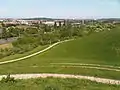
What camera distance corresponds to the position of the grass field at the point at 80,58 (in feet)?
109

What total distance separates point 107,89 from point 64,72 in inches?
338

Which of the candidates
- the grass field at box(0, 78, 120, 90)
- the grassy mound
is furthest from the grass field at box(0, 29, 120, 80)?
the grass field at box(0, 78, 120, 90)

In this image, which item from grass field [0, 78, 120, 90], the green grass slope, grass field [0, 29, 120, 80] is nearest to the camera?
grass field [0, 78, 120, 90]

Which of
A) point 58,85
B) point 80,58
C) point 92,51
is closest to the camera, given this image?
point 58,85

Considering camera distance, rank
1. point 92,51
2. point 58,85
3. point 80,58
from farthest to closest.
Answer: point 92,51, point 80,58, point 58,85

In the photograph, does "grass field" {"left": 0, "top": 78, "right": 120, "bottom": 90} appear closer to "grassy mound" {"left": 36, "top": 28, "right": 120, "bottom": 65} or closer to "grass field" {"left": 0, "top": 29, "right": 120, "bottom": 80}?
"grass field" {"left": 0, "top": 29, "right": 120, "bottom": 80}

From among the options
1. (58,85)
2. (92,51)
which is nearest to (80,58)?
(92,51)

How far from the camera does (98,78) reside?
1171 inches

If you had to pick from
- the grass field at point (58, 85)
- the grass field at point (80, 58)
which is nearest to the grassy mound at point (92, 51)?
the grass field at point (80, 58)

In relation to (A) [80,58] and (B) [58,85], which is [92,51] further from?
(B) [58,85]

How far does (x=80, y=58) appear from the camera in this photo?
140 feet

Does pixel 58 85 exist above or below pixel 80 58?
above

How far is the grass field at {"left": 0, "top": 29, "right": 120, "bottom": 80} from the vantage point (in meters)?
33.2

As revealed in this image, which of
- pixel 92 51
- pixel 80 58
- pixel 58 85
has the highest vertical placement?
pixel 58 85
